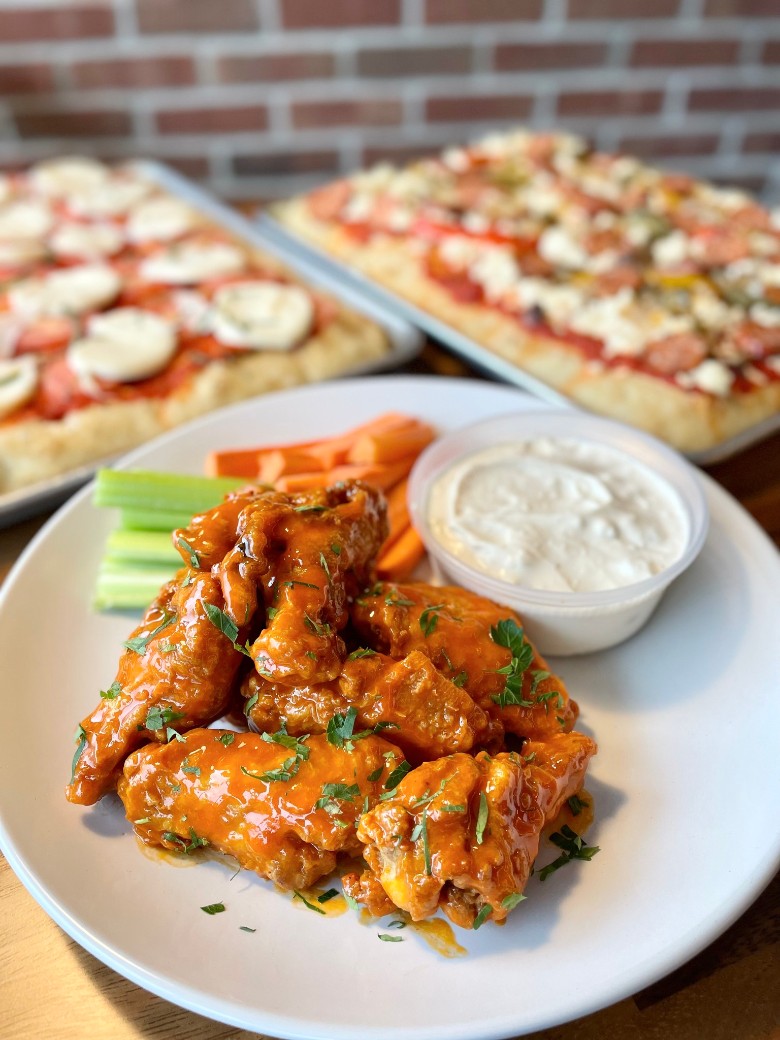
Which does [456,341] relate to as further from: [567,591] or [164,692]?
[164,692]

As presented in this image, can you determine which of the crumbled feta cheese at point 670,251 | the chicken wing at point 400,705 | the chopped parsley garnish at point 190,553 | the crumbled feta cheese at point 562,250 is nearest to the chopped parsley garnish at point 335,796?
the chicken wing at point 400,705

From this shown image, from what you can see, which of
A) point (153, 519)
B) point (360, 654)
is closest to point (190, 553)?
point (360, 654)


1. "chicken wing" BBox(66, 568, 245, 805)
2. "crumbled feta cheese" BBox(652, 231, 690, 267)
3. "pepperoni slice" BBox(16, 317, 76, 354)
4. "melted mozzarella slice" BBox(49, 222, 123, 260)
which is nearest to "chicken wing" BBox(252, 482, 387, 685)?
"chicken wing" BBox(66, 568, 245, 805)

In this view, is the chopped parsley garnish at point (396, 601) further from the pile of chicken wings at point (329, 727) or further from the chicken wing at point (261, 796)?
the chicken wing at point (261, 796)

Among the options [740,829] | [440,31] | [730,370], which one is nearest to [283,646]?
[740,829]

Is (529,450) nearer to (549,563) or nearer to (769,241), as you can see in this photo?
(549,563)

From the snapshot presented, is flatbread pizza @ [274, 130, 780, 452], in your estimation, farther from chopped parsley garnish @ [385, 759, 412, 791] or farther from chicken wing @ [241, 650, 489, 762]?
chopped parsley garnish @ [385, 759, 412, 791]
